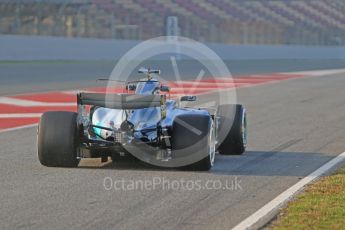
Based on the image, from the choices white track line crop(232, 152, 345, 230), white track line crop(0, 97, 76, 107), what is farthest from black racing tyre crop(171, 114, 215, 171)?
white track line crop(0, 97, 76, 107)

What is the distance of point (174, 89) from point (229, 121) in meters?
10.9

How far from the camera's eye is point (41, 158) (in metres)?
8.31

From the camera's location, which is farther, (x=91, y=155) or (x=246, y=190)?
(x=91, y=155)

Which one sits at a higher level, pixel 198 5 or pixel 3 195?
pixel 198 5

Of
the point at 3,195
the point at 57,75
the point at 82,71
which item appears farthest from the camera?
the point at 82,71

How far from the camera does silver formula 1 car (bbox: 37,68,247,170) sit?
819cm

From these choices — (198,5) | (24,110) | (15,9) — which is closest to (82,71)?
(15,9)

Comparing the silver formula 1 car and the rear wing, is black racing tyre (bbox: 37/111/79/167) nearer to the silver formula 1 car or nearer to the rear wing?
the silver formula 1 car

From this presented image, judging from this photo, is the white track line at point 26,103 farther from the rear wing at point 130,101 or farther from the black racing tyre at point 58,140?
the rear wing at point 130,101

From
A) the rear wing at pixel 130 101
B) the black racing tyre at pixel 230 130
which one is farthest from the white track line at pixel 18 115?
the rear wing at pixel 130 101

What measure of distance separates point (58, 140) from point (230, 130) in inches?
85.9

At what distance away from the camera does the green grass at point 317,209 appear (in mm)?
5977

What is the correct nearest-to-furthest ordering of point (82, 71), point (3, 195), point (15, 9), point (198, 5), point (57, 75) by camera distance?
point (3, 195)
point (57, 75)
point (82, 71)
point (15, 9)
point (198, 5)

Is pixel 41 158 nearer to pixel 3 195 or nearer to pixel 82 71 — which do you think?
pixel 3 195
